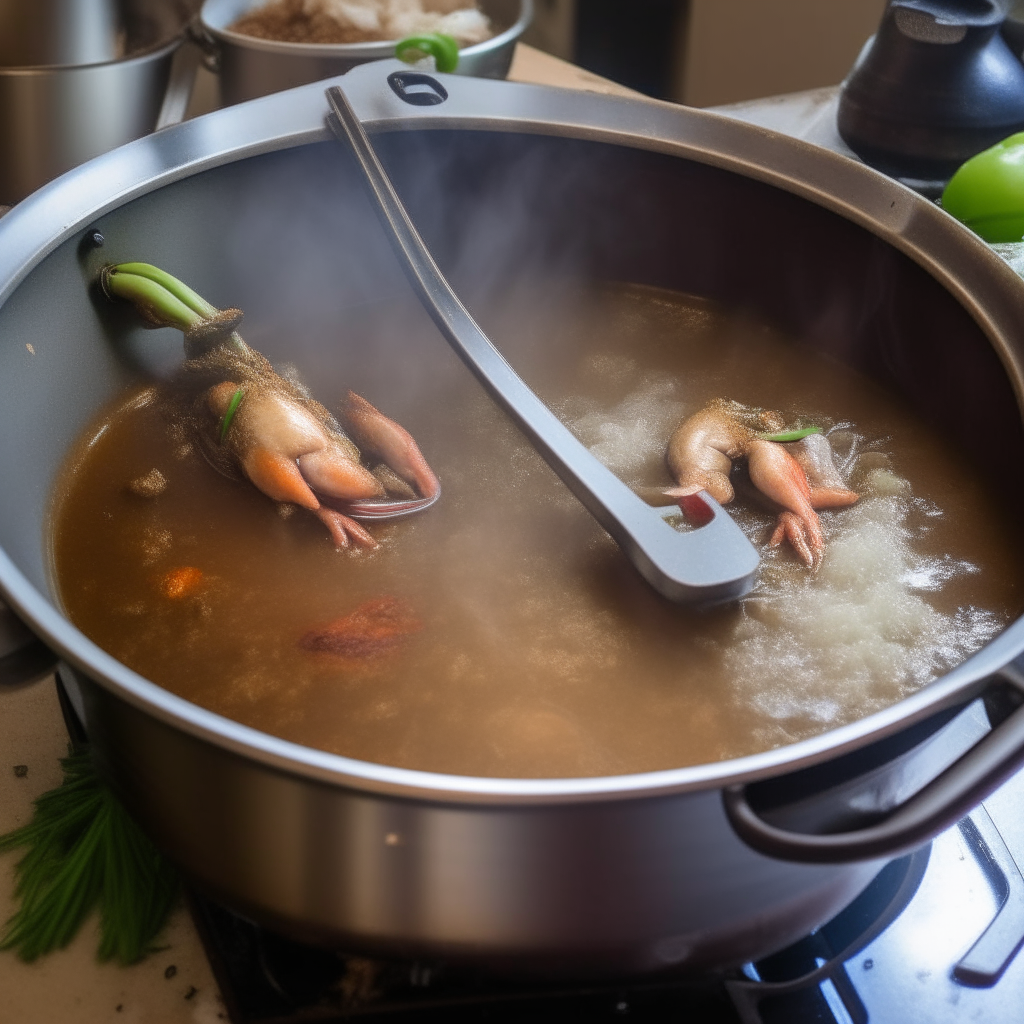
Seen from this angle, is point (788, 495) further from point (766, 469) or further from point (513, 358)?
point (513, 358)

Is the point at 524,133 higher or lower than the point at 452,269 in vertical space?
higher

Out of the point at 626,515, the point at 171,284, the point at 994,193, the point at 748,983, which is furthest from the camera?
the point at 994,193

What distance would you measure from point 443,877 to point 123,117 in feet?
4.46

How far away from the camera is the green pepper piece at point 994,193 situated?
1.31 m

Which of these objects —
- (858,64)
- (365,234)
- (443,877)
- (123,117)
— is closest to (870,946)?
(443,877)

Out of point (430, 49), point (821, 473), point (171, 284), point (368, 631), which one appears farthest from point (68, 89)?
point (821, 473)

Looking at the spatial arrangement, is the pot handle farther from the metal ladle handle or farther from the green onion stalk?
the green onion stalk

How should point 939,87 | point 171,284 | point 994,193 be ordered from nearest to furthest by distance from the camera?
point 171,284
point 994,193
point 939,87

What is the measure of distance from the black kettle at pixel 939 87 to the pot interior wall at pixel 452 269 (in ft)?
1.39

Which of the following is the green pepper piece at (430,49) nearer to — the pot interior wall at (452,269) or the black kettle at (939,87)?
the pot interior wall at (452,269)

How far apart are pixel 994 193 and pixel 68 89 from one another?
4.06 feet

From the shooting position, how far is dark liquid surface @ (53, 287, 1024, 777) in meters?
0.81

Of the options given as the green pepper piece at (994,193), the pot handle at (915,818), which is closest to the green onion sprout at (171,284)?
the pot handle at (915,818)

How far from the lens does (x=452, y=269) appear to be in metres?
1.32
